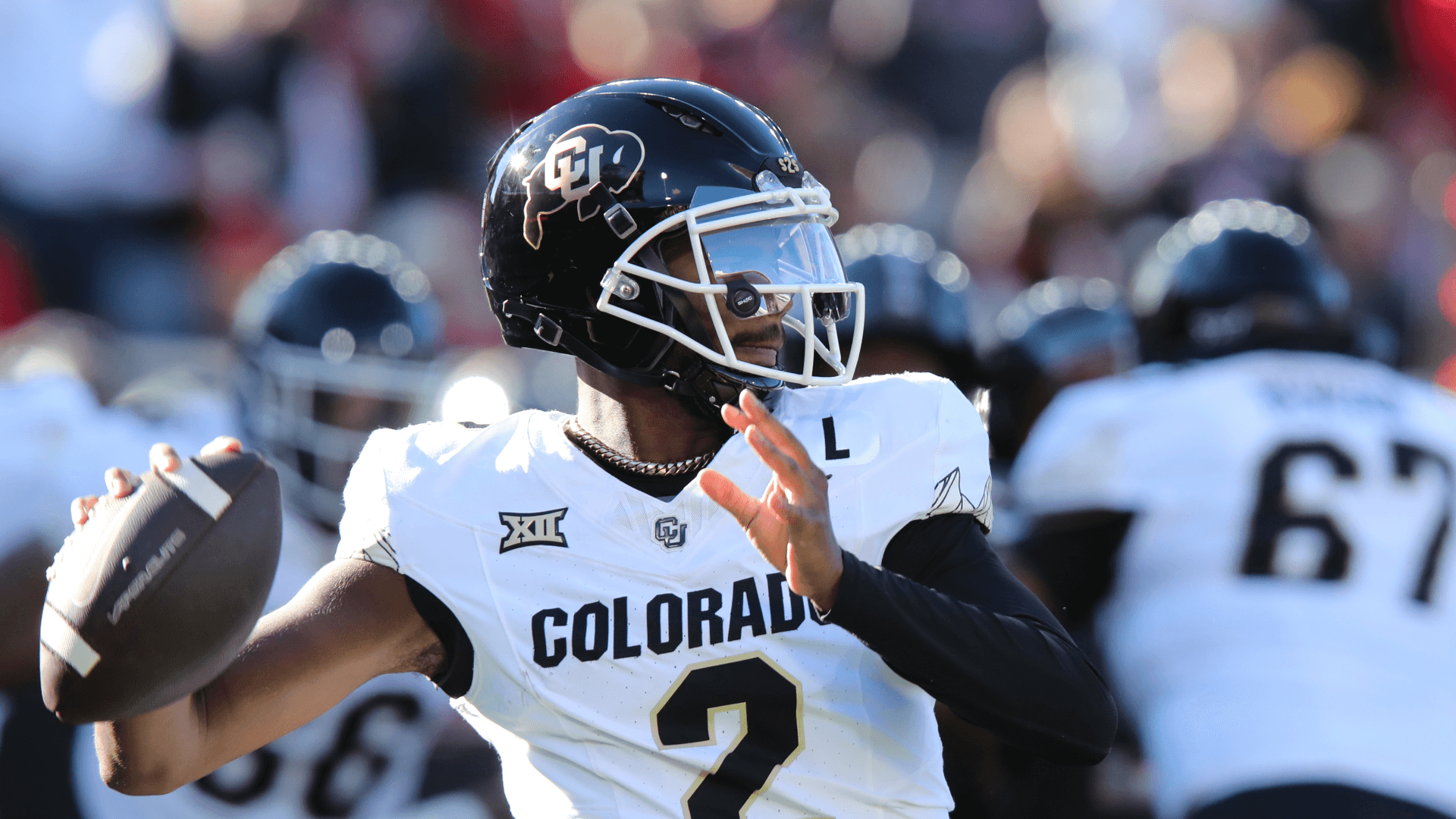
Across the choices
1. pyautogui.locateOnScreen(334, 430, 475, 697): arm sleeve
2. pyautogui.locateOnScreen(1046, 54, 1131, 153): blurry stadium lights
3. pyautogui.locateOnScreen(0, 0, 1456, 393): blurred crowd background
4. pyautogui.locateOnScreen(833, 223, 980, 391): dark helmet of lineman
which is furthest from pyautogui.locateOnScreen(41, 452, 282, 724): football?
pyautogui.locateOnScreen(1046, 54, 1131, 153): blurry stadium lights

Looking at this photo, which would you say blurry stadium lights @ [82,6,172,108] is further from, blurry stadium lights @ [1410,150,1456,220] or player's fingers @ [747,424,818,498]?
blurry stadium lights @ [1410,150,1456,220]

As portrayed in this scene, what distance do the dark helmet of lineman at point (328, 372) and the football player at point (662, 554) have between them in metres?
1.61

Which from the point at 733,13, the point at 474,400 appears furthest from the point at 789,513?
the point at 733,13

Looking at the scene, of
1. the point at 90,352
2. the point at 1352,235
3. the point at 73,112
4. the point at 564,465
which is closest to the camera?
the point at 564,465

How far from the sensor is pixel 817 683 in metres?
1.89

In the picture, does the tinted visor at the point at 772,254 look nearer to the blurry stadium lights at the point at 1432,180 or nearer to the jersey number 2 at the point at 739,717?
the jersey number 2 at the point at 739,717

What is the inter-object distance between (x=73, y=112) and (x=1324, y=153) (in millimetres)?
6479

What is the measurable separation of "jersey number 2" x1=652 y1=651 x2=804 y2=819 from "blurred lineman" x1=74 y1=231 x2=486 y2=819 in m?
1.60

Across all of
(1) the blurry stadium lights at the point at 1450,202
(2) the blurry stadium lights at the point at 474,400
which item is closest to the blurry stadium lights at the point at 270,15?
(2) the blurry stadium lights at the point at 474,400

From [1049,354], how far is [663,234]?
9.01 feet

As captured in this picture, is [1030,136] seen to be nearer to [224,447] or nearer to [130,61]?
[130,61]

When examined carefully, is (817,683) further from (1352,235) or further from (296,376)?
(1352,235)

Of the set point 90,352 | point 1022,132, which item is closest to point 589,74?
point 1022,132

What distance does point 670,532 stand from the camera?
6.43ft
